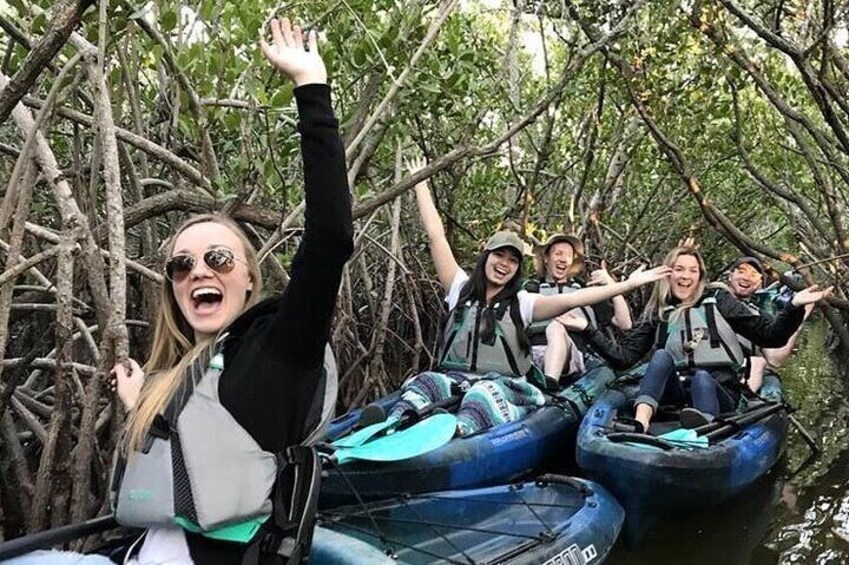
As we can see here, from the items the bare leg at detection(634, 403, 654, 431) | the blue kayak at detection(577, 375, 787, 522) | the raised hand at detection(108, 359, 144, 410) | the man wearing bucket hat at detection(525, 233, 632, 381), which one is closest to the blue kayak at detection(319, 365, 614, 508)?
A: the blue kayak at detection(577, 375, 787, 522)

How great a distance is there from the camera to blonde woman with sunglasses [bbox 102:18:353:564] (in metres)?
1.43

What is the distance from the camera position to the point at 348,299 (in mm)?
4984

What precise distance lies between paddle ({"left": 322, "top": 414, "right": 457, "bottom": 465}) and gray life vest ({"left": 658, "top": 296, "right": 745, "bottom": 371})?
5.05 ft

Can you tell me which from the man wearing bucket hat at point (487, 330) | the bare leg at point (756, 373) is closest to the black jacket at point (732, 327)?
the bare leg at point (756, 373)

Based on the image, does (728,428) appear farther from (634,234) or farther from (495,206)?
(634,234)

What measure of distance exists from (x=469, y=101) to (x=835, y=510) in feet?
11.8

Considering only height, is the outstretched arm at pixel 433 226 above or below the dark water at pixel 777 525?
above

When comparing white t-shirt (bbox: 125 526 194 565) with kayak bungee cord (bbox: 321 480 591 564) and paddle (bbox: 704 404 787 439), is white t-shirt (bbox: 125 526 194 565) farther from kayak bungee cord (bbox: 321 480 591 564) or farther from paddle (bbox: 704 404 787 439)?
paddle (bbox: 704 404 787 439)

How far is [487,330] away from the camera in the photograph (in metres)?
4.15

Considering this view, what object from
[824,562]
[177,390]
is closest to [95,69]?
[177,390]

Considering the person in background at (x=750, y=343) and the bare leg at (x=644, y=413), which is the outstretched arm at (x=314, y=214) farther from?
the person in background at (x=750, y=343)

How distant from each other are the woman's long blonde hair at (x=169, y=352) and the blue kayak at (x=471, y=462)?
112 centimetres

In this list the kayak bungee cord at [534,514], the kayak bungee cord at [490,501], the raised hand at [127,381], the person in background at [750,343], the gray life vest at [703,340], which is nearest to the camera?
the raised hand at [127,381]

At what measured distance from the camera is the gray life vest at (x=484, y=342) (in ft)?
13.5
